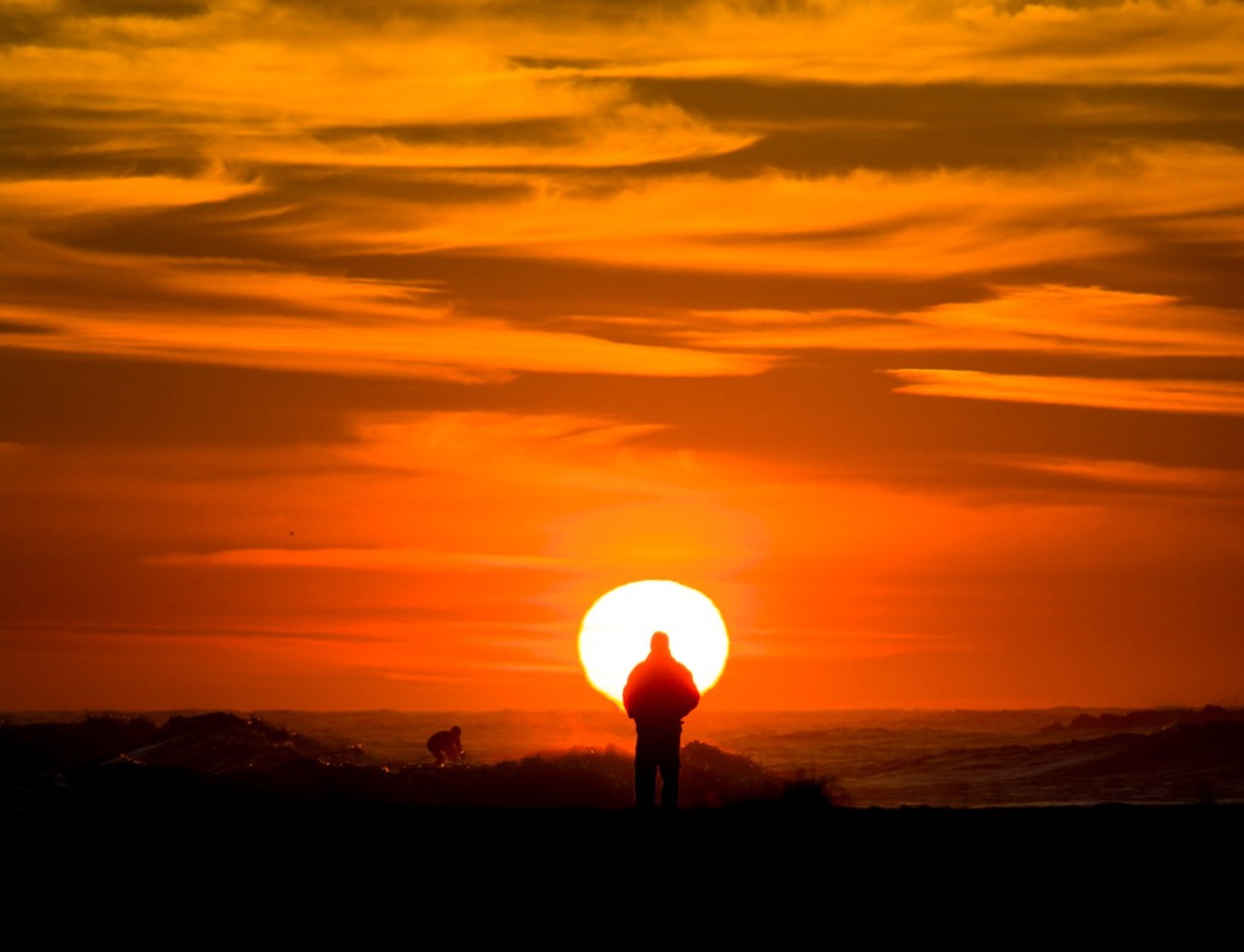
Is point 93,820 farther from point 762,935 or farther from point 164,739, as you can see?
point 164,739

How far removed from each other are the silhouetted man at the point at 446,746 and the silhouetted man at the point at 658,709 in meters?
19.1

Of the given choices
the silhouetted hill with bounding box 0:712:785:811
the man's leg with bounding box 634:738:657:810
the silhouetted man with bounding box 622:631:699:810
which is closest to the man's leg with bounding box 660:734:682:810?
the silhouetted man with bounding box 622:631:699:810

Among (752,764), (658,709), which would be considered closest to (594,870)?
(658,709)

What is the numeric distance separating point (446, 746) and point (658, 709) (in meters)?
21.5

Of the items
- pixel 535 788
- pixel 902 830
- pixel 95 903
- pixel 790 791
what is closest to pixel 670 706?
pixel 790 791

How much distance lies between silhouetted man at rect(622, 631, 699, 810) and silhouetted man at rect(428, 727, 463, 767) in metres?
19.1

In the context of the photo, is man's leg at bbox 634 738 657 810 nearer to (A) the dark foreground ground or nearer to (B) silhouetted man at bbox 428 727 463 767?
(A) the dark foreground ground

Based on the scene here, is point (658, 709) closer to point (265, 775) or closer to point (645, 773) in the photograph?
point (645, 773)

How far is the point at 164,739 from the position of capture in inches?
1570

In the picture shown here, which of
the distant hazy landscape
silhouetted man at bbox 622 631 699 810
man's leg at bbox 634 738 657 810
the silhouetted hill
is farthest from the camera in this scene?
the distant hazy landscape

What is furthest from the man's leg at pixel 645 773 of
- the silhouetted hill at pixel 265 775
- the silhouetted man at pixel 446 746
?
the silhouetted man at pixel 446 746

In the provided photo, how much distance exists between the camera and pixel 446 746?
37875 millimetres

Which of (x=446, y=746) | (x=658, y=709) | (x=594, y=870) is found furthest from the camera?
(x=446, y=746)

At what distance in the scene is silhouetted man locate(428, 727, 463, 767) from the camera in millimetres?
36750
